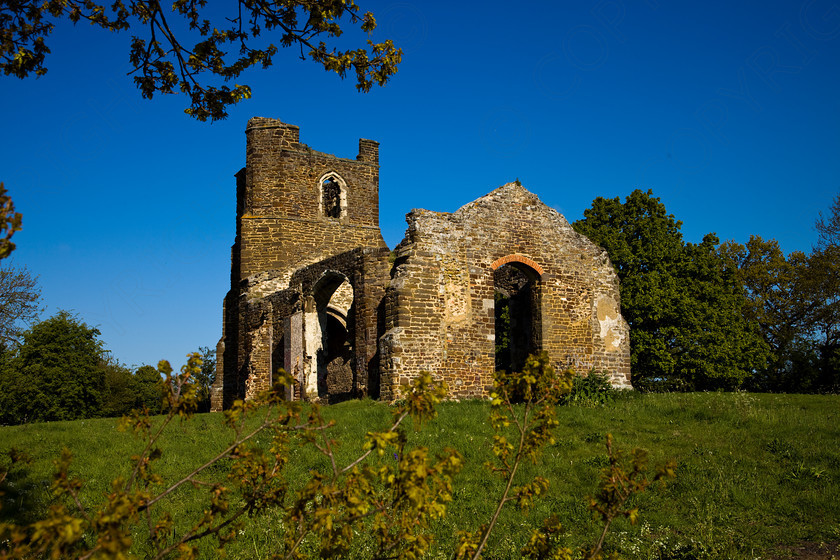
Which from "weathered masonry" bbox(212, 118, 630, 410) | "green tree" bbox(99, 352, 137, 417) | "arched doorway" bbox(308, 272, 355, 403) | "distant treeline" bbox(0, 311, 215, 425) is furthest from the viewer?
"green tree" bbox(99, 352, 137, 417)

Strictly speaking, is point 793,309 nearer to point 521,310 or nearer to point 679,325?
point 679,325

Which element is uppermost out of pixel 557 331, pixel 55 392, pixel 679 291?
pixel 679 291

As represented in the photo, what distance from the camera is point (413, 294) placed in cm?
1574

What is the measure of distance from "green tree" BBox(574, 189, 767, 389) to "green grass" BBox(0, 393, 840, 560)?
11638 mm

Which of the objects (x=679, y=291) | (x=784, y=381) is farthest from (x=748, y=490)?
(x=784, y=381)

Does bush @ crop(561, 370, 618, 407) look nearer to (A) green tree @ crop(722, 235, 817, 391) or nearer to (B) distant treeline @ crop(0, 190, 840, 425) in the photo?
(B) distant treeline @ crop(0, 190, 840, 425)

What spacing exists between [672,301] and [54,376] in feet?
91.0

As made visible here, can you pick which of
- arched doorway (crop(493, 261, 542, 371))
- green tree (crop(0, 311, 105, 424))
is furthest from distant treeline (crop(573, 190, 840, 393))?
green tree (crop(0, 311, 105, 424))

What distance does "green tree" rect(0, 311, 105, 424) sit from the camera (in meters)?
29.9

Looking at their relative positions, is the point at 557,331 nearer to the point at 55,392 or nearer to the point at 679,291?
the point at 679,291

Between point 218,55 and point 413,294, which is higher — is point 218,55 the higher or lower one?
the higher one

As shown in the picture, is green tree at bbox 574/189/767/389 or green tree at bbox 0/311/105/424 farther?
green tree at bbox 0/311/105/424

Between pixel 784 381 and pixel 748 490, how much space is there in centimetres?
2445

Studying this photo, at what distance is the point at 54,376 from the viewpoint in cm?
3116
